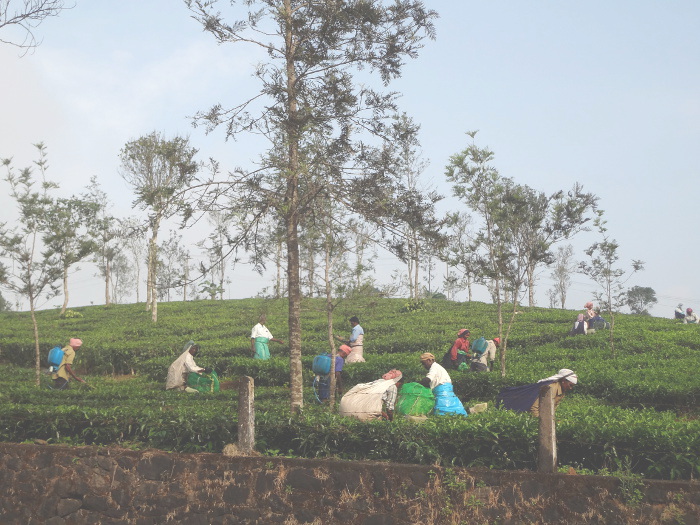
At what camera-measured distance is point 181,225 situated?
11.5 m

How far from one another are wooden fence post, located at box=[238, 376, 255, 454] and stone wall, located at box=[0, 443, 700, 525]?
284 mm

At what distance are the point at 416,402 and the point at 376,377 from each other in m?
6.75

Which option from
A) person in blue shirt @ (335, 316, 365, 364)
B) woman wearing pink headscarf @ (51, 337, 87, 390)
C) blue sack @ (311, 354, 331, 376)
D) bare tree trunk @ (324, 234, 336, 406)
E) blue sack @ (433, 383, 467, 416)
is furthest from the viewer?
person in blue shirt @ (335, 316, 365, 364)

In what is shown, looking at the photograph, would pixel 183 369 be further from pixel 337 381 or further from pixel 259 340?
pixel 259 340

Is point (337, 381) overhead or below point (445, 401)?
below

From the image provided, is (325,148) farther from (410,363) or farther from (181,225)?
(410,363)

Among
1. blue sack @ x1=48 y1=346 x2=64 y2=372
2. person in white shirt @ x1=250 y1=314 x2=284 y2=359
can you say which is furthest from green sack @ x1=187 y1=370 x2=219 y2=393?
person in white shirt @ x1=250 y1=314 x2=284 y2=359

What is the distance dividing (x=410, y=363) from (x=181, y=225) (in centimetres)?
845

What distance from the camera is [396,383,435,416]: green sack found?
10438 millimetres

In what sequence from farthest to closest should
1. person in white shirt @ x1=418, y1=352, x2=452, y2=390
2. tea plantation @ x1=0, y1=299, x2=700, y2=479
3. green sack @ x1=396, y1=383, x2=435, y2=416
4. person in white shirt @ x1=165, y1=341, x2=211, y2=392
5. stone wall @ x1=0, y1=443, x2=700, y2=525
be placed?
person in white shirt @ x1=165, y1=341, x2=211, y2=392
person in white shirt @ x1=418, y1=352, x2=452, y2=390
green sack @ x1=396, y1=383, x2=435, y2=416
tea plantation @ x1=0, y1=299, x2=700, y2=479
stone wall @ x1=0, y1=443, x2=700, y2=525

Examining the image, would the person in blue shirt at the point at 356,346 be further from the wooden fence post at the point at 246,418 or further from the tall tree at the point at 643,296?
the tall tree at the point at 643,296

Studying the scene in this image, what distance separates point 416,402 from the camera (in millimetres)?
10438

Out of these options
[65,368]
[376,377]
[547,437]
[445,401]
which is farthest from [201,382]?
[547,437]

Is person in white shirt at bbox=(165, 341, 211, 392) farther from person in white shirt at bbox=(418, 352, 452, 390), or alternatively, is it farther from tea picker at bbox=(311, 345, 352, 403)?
person in white shirt at bbox=(418, 352, 452, 390)
